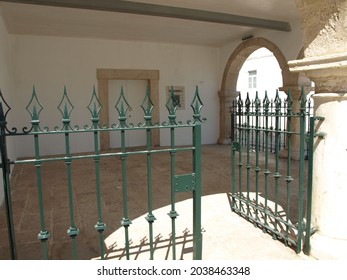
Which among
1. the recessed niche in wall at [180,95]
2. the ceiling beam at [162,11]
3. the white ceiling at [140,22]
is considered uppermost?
the white ceiling at [140,22]

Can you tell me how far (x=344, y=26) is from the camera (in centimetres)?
204

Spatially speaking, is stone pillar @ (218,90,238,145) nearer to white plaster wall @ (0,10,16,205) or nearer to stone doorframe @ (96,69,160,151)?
stone doorframe @ (96,69,160,151)

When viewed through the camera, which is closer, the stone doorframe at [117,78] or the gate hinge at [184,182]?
the gate hinge at [184,182]

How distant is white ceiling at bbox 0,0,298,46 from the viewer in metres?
5.42

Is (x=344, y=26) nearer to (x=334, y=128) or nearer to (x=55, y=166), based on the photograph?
(x=334, y=128)

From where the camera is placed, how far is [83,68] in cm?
782

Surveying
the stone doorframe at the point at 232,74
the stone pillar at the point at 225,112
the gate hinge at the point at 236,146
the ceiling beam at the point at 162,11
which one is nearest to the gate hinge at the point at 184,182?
the gate hinge at the point at 236,146

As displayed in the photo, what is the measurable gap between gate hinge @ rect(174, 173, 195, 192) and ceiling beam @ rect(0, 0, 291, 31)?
13.6 feet

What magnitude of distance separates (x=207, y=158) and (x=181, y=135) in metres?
2.31

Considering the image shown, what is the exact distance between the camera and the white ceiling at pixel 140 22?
Answer: 17.8 ft

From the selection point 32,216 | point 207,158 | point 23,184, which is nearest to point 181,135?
point 207,158

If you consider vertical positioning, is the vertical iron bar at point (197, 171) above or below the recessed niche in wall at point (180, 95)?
below

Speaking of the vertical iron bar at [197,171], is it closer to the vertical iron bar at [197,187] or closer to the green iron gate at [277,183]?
the vertical iron bar at [197,187]

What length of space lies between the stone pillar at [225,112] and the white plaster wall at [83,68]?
15.7 inches
